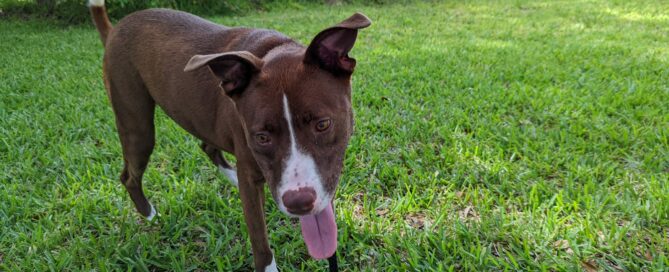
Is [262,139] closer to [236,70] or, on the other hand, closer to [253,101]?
[253,101]

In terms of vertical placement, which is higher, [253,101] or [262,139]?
[253,101]

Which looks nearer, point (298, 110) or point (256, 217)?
point (298, 110)

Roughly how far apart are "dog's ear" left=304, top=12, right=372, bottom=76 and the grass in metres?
1.06

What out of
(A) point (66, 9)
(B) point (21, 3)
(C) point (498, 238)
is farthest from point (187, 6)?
(C) point (498, 238)

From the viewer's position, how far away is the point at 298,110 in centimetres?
184

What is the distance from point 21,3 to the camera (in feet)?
41.0

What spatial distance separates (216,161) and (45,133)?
6.59ft

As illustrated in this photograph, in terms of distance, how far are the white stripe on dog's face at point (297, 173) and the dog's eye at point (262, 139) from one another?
11 centimetres

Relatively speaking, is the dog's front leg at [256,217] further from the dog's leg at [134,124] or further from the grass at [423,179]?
the dog's leg at [134,124]

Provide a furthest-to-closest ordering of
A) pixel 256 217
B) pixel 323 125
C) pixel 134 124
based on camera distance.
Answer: pixel 134 124
pixel 256 217
pixel 323 125

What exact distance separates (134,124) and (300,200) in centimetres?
150

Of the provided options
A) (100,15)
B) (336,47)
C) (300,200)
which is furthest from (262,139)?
(100,15)

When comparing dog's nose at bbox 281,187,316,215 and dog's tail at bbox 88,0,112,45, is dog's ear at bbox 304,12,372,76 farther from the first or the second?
dog's tail at bbox 88,0,112,45

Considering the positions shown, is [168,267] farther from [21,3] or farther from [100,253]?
[21,3]
